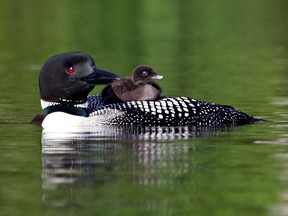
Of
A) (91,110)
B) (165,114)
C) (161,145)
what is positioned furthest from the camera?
(91,110)

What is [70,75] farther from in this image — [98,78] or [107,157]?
[107,157]

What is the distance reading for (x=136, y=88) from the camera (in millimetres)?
11852

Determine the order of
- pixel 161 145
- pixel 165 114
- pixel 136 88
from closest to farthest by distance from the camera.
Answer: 1. pixel 161 145
2. pixel 165 114
3. pixel 136 88

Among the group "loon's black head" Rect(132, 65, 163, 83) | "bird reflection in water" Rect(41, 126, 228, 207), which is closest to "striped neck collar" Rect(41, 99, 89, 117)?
"bird reflection in water" Rect(41, 126, 228, 207)

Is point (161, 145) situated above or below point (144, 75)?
below

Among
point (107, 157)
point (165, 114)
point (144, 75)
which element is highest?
point (144, 75)

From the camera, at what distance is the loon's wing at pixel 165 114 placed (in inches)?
444

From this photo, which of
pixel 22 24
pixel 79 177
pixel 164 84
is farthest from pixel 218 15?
pixel 79 177

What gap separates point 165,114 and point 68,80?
92cm

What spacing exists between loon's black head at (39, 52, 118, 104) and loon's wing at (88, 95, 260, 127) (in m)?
0.26

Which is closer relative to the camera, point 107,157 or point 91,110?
point 107,157

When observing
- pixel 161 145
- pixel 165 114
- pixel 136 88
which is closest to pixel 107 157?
pixel 161 145

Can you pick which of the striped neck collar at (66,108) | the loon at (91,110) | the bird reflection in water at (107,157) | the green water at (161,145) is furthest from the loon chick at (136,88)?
the green water at (161,145)

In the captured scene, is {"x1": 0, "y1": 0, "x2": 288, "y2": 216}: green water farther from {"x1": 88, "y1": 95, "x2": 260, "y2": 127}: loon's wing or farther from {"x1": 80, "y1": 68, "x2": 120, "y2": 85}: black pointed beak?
{"x1": 80, "y1": 68, "x2": 120, "y2": 85}: black pointed beak
